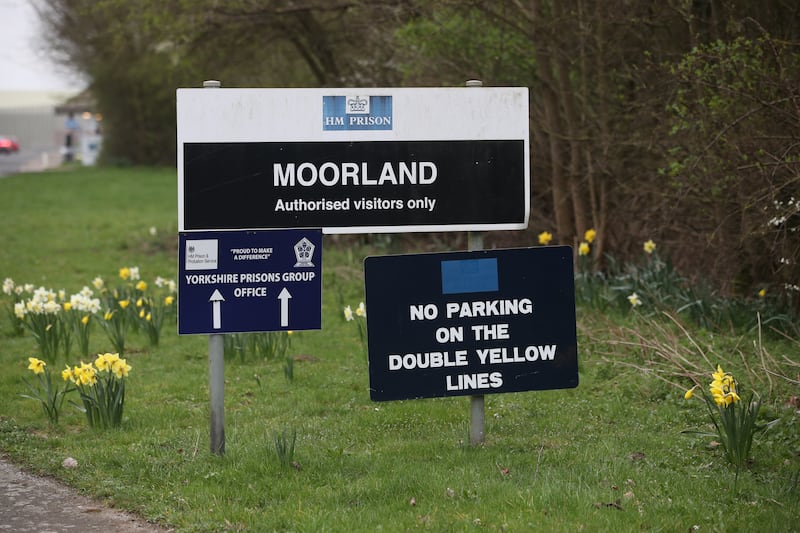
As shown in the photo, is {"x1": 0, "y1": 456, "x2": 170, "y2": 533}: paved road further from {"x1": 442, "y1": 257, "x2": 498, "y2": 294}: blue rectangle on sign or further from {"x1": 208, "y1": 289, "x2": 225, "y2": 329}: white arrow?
{"x1": 442, "y1": 257, "x2": 498, "y2": 294}: blue rectangle on sign

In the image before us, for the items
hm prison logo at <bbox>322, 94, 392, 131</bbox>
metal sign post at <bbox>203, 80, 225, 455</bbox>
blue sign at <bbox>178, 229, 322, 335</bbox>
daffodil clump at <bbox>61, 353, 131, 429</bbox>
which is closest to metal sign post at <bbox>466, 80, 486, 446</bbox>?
hm prison logo at <bbox>322, 94, 392, 131</bbox>

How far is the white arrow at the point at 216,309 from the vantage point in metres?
5.93

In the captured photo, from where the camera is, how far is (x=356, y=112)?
6.06 m

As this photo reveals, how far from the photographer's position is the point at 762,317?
9641 mm

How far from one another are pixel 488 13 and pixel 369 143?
696 centimetres

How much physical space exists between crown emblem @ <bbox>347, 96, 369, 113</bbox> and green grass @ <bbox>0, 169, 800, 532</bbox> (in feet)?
5.85

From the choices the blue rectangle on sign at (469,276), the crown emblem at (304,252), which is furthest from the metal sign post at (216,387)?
the blue rectangle on sign at (469,276)

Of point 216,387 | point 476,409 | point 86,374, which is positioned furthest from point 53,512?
point 476,409

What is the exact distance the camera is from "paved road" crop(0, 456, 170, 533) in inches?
202

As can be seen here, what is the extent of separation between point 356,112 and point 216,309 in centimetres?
130

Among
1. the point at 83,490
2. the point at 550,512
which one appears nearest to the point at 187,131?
the point at 83,490

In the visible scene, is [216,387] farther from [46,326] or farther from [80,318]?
[80,318]

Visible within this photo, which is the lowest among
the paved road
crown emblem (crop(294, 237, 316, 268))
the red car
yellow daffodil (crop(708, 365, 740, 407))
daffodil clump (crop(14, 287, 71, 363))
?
the paved road

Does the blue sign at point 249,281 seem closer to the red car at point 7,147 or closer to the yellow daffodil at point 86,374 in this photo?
the yellow daffodil at point 86,374
